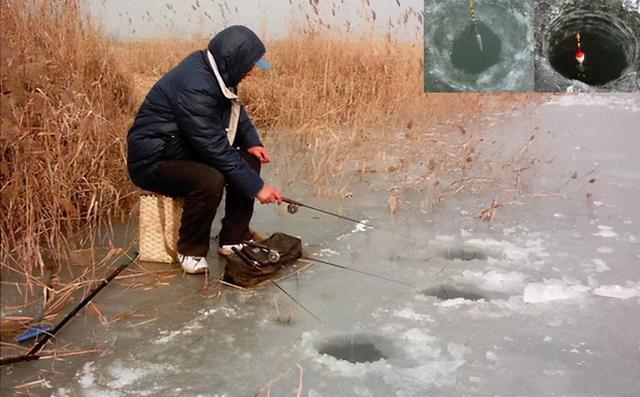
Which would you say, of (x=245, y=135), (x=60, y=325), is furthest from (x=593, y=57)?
(x=60, y=325)

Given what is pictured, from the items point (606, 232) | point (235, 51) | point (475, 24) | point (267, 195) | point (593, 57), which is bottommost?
point (606, 232)

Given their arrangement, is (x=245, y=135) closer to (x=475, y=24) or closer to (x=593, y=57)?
(x=475, y=24)

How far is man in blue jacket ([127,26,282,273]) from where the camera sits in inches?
94.5

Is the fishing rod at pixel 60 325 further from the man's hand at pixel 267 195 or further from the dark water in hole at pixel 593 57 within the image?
the dark water in hole at pixel 593 57

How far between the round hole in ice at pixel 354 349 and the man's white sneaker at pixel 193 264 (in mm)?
757

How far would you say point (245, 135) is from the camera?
2.83 m

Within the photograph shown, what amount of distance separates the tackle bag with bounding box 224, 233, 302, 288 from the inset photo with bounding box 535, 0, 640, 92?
3.46 meters

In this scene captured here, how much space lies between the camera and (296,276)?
8.29 feet

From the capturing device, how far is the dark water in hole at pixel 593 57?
5078 mm

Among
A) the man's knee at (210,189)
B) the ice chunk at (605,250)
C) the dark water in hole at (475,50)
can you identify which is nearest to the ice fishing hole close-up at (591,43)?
the dark water in hole at (475,50)

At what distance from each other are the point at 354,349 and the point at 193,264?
0.86 m

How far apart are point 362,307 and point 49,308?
1.06 metres

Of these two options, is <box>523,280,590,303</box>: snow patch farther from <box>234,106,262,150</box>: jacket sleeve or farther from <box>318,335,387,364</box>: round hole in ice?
<box>234,106,262,150</box>: jacket sleeve

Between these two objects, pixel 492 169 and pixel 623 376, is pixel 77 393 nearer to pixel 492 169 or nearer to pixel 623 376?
pixel 623 376
